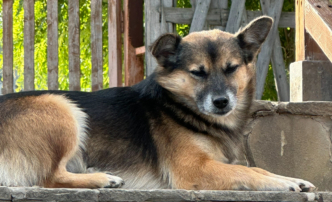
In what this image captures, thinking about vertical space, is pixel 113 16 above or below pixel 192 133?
above

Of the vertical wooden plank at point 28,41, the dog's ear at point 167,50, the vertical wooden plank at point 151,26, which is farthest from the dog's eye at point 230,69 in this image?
the vertical wooden plank at point 28,41

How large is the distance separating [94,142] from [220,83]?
95 cm

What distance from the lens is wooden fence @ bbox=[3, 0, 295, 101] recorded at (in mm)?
5121

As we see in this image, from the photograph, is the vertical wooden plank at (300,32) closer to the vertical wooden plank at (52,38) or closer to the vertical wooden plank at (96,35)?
the vertical wooden plank at (96,35)

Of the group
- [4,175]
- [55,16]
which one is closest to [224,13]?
[55,16]

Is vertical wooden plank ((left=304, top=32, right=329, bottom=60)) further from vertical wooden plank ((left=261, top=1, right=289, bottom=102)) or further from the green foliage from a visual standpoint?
the green foliage

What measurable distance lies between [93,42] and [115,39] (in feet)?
0.93

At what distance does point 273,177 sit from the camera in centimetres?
302

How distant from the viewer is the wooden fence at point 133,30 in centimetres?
512

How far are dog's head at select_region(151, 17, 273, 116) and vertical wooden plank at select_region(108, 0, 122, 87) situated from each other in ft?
6.28

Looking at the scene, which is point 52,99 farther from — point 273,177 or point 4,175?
point 273,177

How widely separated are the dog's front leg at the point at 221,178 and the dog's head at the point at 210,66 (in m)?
0.41

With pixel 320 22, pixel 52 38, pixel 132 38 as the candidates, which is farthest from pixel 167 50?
pixel 52 38

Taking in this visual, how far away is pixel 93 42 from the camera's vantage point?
17.3ft
